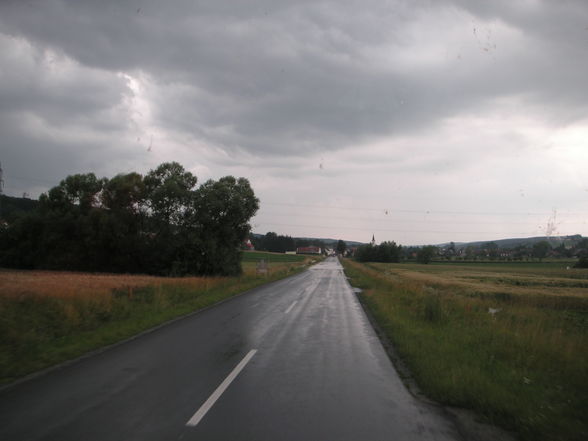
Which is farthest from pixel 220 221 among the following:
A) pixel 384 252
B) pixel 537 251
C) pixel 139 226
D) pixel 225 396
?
pixel 537 251

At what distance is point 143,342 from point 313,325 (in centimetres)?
492

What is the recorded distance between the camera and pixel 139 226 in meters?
34.0

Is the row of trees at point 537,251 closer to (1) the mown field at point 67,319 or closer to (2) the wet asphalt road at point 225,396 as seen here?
(1) the mown field at point 67,319

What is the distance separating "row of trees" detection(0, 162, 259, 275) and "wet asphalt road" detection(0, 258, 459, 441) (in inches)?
847

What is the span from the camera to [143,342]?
868 cm

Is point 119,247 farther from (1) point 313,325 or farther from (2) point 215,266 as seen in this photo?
(1) point 313,325

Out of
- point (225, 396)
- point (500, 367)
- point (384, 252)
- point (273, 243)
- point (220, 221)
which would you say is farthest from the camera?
point (273, 243)

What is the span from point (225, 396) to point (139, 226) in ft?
105

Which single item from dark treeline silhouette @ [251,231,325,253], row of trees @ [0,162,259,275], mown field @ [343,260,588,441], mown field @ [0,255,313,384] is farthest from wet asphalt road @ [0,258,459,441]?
dark treeline silhouette @ [251,231,325,253]

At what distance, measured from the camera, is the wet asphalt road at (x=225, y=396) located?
4117 millimetres

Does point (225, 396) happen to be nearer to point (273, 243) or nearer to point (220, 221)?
point (220, 221)

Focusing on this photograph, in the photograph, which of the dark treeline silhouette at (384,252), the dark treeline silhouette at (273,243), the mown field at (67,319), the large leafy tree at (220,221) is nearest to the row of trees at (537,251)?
the dark treeline silhouette at (384,252)

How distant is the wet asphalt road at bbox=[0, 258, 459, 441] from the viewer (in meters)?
4.12

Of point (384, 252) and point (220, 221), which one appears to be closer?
point (220, 221)
